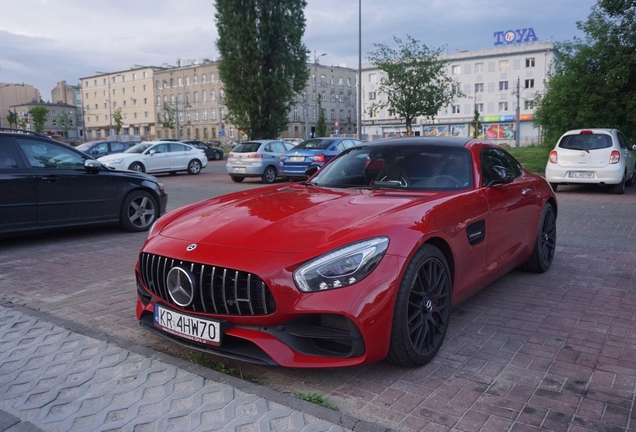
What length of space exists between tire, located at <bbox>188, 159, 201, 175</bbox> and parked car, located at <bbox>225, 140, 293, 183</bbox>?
5777mm

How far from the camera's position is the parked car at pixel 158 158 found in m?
21.6

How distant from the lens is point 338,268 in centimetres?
297

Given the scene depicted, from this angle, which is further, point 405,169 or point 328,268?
point 405,169

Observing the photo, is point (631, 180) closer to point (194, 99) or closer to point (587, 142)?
point (587, 142)

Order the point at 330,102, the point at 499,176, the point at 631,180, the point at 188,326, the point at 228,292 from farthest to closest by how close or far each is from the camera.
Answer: the point at 330,102
the point at 631,180
the point at 499,176
the point at 188,326
the point at 228,292

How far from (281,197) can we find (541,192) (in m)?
2.97

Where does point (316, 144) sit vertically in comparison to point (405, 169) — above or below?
above

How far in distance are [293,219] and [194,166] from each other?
22.6 metres

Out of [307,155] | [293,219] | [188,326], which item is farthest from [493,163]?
[307,155]

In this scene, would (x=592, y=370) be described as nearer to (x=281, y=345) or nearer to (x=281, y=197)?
(x=281, y=345)

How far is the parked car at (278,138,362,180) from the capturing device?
17.7 metres

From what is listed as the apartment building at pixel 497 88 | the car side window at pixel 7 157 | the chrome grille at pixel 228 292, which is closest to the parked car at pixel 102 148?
the car side window at pixel 7 157

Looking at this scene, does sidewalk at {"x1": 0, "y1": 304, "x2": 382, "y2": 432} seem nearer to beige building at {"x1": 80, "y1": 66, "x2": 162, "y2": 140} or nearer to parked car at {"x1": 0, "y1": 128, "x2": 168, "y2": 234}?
parked car at {"x1": 0, "y1": 128, "x2": 168, "y2": 234}

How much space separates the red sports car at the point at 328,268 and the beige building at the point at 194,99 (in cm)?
9297
